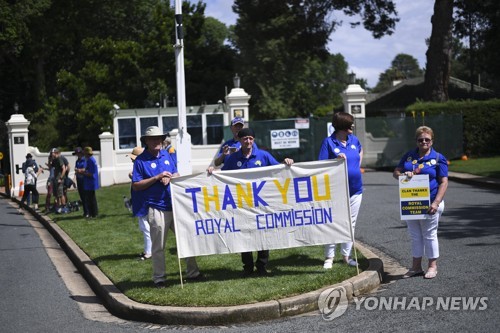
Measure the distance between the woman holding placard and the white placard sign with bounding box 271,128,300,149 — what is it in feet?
66.3

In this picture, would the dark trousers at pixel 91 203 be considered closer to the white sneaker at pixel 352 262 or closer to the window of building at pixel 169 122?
the white sneaker at pixel 352 262

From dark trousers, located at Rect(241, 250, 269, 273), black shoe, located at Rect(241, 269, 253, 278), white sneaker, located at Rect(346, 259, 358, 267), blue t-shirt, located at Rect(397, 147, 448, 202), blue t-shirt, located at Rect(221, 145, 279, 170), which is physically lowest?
black shoe, located at Rect(241, 269, 253, 278)

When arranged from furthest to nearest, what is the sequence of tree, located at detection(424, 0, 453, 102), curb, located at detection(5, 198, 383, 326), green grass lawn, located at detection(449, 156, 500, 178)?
tree, located at detection(424, 0, 453, 102), green grass lawn, located at detection(449, 156, 500, 178), curb, located at detection(5, 198, 383, 326)

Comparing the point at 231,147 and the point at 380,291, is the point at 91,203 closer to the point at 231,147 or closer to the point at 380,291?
the point at 231,147

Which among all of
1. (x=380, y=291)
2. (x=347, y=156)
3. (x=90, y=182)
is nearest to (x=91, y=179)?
(x=90, y=182)

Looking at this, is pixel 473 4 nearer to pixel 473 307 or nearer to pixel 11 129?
pixel 11 129

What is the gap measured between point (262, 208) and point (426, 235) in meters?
1.94

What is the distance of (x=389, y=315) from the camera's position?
6.51 metres

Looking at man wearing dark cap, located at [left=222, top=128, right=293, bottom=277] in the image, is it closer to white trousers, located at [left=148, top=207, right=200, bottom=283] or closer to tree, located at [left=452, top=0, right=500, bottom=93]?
white trousers, located at [left=148, top=207, right=200, bottom=283]

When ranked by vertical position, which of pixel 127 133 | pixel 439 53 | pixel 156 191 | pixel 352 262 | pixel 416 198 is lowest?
pixel 352 262

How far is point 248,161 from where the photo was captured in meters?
8.22

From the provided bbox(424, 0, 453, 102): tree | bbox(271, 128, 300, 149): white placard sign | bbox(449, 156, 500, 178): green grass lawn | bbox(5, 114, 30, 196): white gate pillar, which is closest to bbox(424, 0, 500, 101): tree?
bbox(424, 0, 453, 102): tree

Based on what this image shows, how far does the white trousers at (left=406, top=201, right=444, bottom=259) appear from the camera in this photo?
25.2 ft

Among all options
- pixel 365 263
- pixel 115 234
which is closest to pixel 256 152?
pixel 365 263
